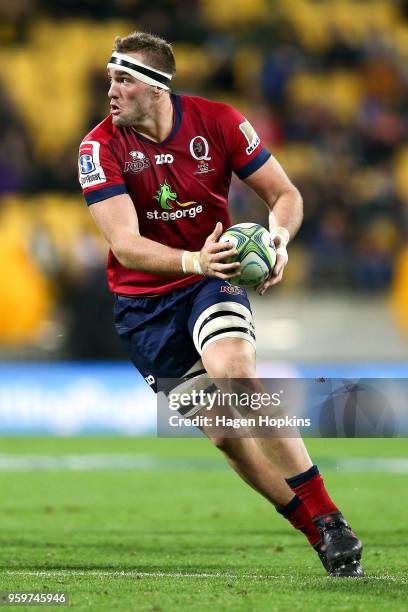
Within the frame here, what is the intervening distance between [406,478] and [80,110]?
31.4 ft

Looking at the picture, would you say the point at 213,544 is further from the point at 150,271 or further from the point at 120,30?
the point at 120,30

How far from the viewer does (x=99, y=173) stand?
5.77 meters

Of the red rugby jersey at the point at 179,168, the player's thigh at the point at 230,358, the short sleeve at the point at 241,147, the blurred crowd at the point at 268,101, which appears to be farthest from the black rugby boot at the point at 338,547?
the blurred crowd at the point at 268,101

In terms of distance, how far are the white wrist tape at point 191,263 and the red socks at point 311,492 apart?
104cm

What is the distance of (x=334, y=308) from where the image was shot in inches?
625

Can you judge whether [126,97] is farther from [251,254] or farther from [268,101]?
[268,101]

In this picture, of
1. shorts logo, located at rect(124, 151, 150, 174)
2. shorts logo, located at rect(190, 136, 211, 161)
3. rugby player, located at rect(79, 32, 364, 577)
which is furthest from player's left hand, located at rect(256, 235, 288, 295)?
shorts logo, located at rect(124, 151, 150, 174)

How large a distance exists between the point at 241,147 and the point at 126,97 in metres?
0.61

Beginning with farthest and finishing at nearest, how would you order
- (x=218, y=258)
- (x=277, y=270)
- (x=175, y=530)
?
(x=175, y=530) → (x=277, y=270) → (x=218, y=258)

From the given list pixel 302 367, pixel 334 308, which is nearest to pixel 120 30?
pixel 334 308

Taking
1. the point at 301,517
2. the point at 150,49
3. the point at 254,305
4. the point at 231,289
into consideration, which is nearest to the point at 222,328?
the point at 231,289

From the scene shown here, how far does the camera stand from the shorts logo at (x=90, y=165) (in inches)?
227

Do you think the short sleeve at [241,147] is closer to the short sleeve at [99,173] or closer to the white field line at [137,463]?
the short sleeve at [99,173]

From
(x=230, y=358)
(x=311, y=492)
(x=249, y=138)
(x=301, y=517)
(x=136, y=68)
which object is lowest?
(x=301, y=517)
